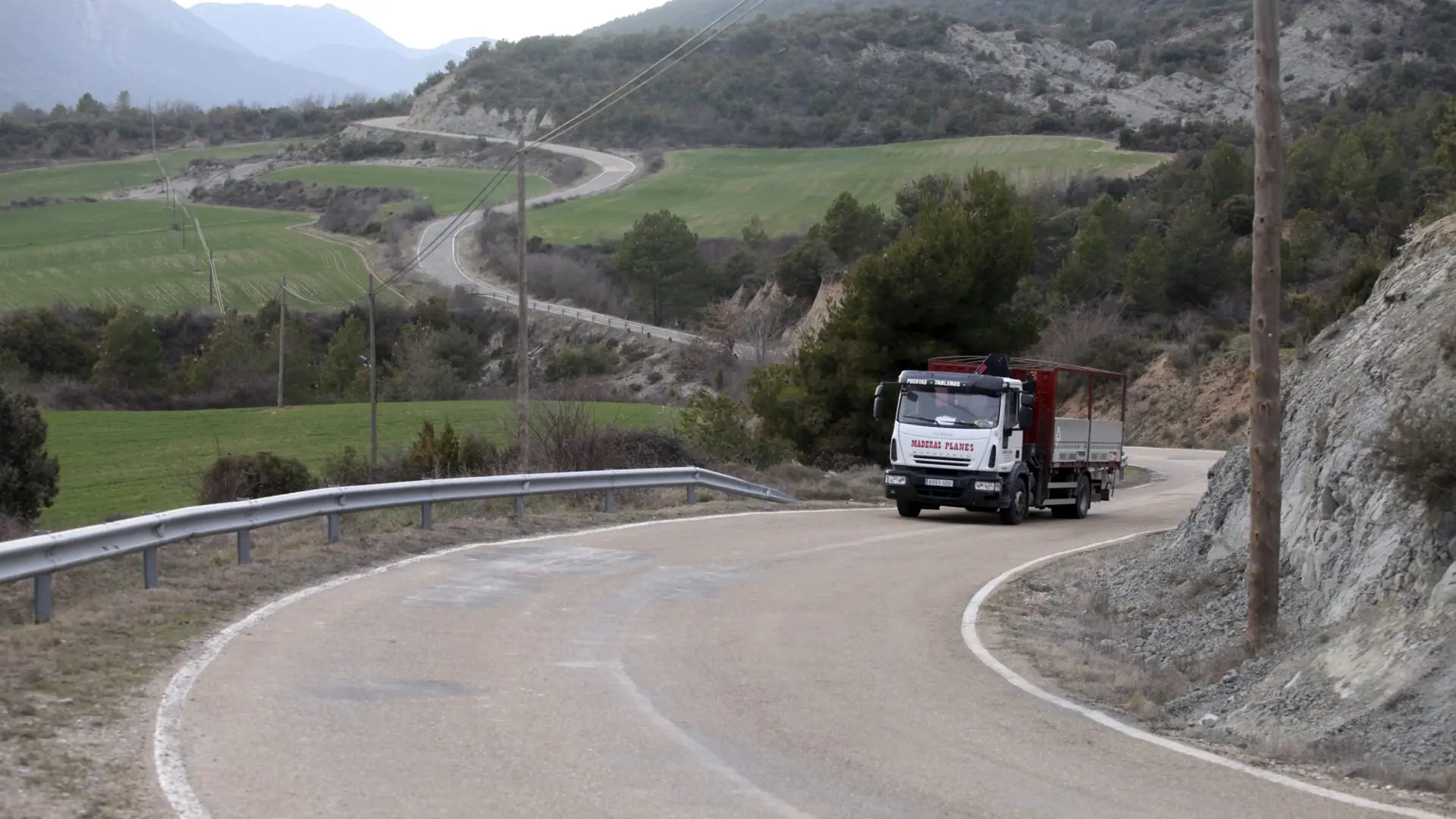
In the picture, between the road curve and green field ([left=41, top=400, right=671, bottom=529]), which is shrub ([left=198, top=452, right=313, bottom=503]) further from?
the road curve

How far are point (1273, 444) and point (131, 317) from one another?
3157 inches

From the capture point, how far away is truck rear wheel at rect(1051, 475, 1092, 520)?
91.4 ft

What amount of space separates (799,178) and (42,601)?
119 m

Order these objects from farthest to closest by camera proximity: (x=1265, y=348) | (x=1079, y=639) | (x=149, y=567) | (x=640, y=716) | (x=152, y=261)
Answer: (x=152, y=261) → (x=1079, y=639) → (x=149, y=567) → (x=1265, y=348) → (x=640, y=716)

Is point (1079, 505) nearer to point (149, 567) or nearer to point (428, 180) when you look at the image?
point (149, 567)

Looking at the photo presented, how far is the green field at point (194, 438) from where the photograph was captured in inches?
1732

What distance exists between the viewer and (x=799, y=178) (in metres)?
127

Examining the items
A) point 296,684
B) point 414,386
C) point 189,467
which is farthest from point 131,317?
point 296,684

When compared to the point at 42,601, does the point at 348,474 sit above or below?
below

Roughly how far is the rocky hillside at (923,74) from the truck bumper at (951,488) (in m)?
112

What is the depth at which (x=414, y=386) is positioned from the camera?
257 ft

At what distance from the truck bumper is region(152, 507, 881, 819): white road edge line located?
30.0 feet

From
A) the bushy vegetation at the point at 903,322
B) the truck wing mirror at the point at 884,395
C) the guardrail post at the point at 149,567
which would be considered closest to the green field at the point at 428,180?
the bushy vegetation at the point at 903,322

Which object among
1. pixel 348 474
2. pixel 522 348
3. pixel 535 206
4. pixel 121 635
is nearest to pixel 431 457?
pixel 348 474
